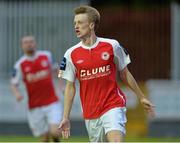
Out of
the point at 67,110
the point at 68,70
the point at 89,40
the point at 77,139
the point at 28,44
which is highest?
the point at 89,40

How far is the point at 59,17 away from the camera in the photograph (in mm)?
25312

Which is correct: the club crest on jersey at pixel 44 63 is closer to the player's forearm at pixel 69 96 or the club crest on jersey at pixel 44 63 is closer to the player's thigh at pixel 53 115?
the player's thigh at pixel 53 115

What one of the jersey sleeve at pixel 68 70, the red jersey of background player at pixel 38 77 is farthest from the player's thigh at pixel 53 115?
the jersey sleeve at pixel 68 70

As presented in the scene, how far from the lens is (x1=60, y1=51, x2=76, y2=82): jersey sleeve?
12039mm

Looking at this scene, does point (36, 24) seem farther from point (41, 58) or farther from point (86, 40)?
point (86, 40)

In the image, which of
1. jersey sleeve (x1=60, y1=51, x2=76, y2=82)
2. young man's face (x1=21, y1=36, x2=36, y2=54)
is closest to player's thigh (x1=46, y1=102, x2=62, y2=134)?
young man's face (x1=21, y1=36, x2=36, y2=54)

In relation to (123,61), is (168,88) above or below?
below

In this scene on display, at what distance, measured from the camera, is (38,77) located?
1838 cm

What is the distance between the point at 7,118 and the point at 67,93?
1249cm

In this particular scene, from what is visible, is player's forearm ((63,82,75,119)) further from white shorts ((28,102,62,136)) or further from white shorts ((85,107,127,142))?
white shorts ((28,102,62,136))

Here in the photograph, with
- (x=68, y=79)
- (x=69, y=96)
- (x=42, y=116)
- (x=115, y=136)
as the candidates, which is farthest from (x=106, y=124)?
(x=42, y=116)

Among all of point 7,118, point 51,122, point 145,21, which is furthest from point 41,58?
point 145,21

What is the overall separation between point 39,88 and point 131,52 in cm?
965

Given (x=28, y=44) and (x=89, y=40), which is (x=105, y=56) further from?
(x=28, y=44)
